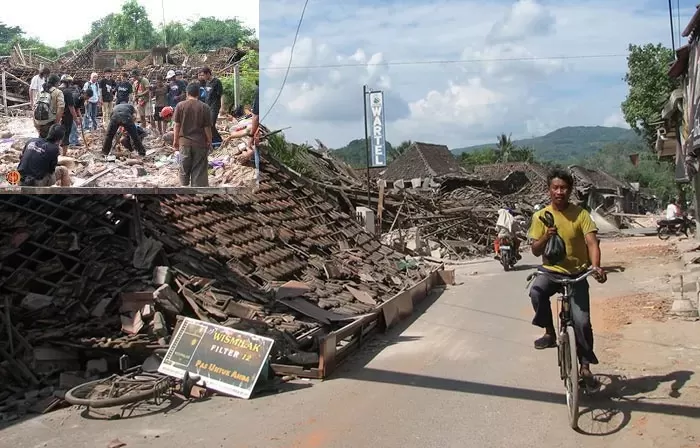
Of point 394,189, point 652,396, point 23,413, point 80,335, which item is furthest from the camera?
point 394,189

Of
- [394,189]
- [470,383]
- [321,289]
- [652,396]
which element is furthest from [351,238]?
[394,189]

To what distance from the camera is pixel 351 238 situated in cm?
1697

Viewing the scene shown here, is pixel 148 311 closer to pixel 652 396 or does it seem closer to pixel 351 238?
pixel 652 396

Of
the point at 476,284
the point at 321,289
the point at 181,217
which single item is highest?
the point at 181,217

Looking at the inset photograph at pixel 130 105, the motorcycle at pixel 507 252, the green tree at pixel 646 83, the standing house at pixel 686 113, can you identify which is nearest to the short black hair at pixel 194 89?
the inset photograph at pixel 130 105

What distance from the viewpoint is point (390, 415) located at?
21.4ft

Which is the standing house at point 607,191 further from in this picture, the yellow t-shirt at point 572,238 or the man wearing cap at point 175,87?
the yellow t-shirt at point 572,238

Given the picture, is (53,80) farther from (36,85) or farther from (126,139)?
(126,139)

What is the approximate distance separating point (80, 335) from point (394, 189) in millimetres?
23932

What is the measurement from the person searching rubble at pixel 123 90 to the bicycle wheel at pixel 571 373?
546cm

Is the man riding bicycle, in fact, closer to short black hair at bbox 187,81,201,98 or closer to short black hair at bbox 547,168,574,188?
short black hair at bbox 547,168,574,188

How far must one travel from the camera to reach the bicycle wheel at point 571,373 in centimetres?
573

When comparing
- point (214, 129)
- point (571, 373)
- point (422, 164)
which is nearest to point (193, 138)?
point (214, 129)


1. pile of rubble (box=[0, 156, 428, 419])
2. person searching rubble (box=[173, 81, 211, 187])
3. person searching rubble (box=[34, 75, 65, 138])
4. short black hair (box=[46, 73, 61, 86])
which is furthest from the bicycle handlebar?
short black hair (box=[46, 73, 61, 86])
